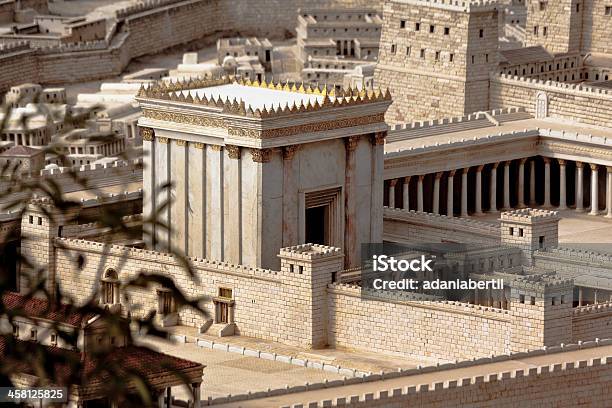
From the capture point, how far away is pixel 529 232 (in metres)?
99.2

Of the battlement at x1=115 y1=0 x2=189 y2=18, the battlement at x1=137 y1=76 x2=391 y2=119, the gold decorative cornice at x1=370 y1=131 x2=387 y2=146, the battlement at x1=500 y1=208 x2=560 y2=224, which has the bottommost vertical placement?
the battlement at x1=115 y1=0 x2=189 y2=18

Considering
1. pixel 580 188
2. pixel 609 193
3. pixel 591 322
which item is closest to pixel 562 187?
pixel 580 188

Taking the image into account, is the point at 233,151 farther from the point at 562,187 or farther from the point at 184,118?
the point at 562,187

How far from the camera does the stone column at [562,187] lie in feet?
404

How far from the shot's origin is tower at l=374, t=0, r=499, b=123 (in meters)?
134

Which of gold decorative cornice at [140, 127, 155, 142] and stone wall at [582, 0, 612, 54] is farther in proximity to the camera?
stone wall at [582, 0, 612, 54]

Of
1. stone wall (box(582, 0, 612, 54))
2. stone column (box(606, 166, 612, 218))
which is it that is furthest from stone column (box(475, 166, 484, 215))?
stone wall (box(582, 0, 612, 54))

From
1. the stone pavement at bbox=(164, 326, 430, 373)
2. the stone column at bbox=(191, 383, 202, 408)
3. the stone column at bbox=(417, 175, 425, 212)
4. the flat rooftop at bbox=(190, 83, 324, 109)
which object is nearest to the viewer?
the stone column at bbox=(191, 383, 202, 408)

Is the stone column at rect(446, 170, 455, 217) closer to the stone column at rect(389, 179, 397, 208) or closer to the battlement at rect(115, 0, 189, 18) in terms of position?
the stone column at rect(389, 179, 397, 208)

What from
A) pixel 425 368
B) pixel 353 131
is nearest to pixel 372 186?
pixel 353 131

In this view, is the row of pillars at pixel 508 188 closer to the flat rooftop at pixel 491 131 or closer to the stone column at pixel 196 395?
the flat rooftop at pixel 491 131

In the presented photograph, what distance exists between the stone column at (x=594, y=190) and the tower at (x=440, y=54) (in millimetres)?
12494

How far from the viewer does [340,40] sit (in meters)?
177

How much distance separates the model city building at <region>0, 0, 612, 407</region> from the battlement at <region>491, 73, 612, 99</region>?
0.47 ft
